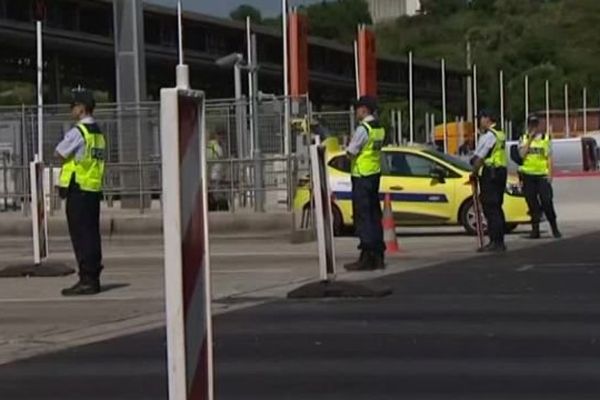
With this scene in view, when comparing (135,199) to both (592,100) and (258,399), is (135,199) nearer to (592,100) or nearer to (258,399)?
(258,399)

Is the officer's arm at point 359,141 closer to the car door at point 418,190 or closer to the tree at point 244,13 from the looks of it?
the car door at point 418,190

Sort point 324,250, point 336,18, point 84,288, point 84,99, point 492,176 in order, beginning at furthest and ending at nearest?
1. point 336,18
2. point 492,176
3. point 84,288
4. point 84,99
5. point 324,250

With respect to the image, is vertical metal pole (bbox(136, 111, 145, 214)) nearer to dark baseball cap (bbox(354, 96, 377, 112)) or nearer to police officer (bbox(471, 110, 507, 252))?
police officer (bbox(471, 110, 507, 252))

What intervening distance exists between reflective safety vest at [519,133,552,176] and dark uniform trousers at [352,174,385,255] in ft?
21.8

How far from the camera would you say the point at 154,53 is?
6531cm

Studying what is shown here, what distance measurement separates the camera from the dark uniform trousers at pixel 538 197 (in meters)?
21.2

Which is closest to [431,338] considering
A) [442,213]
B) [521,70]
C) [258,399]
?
[258,399]

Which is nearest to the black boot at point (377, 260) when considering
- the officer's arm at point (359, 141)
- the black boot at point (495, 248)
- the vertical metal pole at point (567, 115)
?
the officer's arm at point (359, 141)

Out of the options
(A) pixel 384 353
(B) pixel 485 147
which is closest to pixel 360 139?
(B) pixel 485 147

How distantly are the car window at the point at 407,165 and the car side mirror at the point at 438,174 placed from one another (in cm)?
5

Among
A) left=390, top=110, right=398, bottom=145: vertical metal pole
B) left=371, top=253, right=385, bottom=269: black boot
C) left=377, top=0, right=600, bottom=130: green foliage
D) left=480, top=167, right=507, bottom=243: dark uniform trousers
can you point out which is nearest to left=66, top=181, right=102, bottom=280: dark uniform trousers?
left=371, top=253, right=385, bottom=269: black boot

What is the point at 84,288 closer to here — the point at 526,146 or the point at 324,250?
the point at 324,250

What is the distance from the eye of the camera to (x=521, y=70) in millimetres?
99125

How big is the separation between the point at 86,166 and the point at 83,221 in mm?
525
